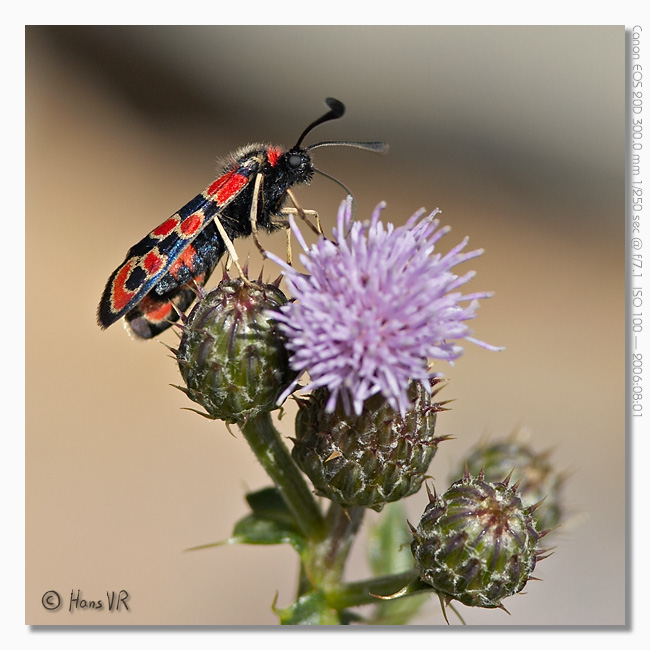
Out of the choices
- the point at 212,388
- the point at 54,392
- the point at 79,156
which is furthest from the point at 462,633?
the point at 79,156

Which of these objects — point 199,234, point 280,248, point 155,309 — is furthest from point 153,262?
point 280,248

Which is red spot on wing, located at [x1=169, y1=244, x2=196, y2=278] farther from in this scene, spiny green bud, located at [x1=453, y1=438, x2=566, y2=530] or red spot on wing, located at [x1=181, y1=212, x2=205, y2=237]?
spiny green bud, located at [x1=453, y1=438, x2=566, y2=530]

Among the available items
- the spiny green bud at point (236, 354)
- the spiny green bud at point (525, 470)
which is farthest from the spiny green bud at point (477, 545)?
the spiny green bud at point (525, 470)

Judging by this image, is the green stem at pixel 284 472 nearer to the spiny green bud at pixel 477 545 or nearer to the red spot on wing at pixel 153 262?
the spiny green bud at pixel 477 545

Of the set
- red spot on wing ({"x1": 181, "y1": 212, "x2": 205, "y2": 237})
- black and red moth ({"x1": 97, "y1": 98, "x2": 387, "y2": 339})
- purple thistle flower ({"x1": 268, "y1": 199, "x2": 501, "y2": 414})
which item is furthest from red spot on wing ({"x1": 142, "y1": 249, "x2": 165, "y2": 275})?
purple thistle flower ({"x1": 268, "y1": 199, "x2": 501, "y2": 414})

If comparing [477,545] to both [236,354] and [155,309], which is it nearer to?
[236,354]

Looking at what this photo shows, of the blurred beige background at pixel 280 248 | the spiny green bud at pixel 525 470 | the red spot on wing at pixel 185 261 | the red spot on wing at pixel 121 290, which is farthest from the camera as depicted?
the blurred beige background at pixel 280 248
